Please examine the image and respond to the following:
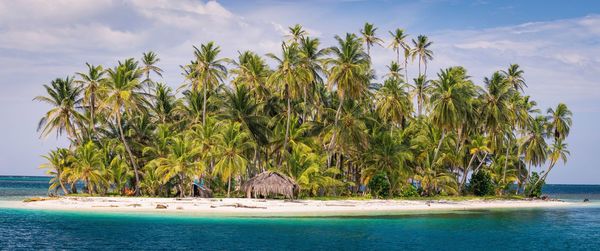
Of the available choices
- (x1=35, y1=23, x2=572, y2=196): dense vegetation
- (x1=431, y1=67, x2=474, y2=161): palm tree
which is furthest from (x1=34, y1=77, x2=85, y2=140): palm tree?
(x1=431, y1=67, x2=474, y2=161): palm tree

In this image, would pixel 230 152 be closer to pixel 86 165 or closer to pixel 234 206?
pixel 234 206

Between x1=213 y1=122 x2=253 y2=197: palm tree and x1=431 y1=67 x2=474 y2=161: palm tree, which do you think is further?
x1=431 y1=67 x2=474 y2=161: palm tree

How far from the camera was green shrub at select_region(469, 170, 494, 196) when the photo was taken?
68.4 m

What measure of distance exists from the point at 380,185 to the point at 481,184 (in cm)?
1612

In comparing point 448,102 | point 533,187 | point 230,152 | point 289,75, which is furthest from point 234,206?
point 533,187

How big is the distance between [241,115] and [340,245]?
29.4m

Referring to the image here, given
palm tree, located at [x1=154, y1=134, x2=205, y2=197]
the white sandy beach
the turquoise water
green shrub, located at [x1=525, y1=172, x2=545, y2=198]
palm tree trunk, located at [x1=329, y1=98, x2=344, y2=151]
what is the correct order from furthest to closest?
green shrub, located at [x1=525, y1=172, x2=545, y2=198], palm tree trunk, located at [x1=329, y1=98, x2=344, y2=151], palm tree, located at [x1=154, y1=134, x2=205, y2=197], the white sandy beach, the turquoise water

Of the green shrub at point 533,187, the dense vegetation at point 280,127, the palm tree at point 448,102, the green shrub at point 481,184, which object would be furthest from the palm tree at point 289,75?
the green shrub at point 533,187

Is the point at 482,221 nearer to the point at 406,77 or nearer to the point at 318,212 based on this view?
the point at 318,212

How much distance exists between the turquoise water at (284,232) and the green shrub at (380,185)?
44.3 ft

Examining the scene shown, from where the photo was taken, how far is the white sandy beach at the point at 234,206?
46.2 m

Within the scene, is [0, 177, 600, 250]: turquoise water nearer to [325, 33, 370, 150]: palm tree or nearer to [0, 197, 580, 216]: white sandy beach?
[0, 197, 580, 216]: white sandy beach

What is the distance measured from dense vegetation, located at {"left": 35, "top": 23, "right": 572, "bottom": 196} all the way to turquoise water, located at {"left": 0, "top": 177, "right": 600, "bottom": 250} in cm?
1174

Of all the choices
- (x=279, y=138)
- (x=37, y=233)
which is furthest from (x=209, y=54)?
(x=37, y=233)
